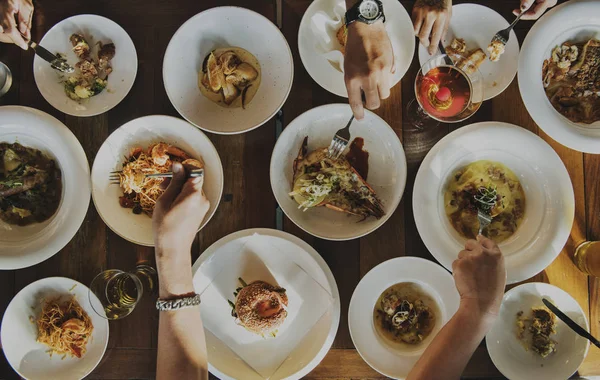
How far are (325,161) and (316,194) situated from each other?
0.15 meters

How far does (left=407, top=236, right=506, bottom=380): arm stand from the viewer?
1484mm

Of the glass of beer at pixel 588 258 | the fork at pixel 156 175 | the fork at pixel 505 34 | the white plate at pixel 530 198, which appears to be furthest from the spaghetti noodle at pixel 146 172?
the glass of beer at pixel 588 258

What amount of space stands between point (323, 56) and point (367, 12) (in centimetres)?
27

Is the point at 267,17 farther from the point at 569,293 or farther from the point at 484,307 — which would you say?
the point at 569,293

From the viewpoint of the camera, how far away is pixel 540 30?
5.56 ft

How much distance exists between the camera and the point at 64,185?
1.70 meters

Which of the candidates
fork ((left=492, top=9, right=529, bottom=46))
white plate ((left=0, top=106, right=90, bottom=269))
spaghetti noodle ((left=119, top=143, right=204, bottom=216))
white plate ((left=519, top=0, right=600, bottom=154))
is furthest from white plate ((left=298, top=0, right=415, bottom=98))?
white plate ((left=0, top=106, right=90, bottom=269))

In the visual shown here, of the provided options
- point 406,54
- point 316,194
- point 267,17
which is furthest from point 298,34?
point 316,194

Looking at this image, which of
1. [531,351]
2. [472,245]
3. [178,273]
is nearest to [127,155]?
[178,273]

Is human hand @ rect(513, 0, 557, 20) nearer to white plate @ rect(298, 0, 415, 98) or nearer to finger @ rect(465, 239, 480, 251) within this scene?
white plate @ rect(298, 0, 415, 98)

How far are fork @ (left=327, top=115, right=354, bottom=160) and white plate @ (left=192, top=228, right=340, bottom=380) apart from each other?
1.25 feet

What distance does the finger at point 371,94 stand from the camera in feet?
4.99

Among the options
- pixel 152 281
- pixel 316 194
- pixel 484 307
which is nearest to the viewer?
pixel 484 307

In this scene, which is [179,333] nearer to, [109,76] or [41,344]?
[41,344]
